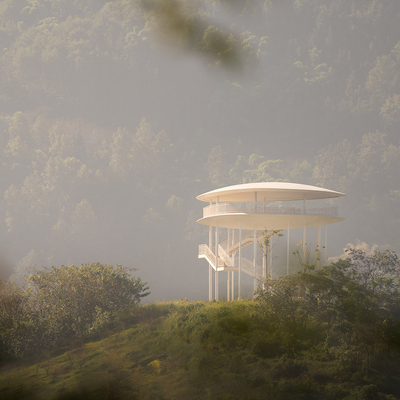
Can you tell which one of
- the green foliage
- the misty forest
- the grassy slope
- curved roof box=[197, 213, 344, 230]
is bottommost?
the grassy slope

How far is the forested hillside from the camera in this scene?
232 feet

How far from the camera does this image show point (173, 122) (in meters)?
87.1

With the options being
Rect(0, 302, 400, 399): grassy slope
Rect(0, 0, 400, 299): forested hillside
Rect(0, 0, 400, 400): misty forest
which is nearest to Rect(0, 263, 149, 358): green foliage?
Rect(0, 302, 400, 399): grassy slope

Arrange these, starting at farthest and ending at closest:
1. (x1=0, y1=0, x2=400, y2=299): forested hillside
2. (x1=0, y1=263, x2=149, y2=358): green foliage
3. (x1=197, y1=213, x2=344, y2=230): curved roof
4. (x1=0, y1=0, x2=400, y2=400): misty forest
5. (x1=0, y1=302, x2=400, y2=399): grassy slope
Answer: (x1=0, y1=0, x2=400, y2=299): forested hillside → (x1=0, y1=0, x2=400, y2=400): misty forest → (x1=197, y1=213, x2=344, y2=230): curved roof → (x1=0, y1=263, x2=149, y2=358): green foliage → (x1=0, y1=302, x2=400, y2=399): grassy slope

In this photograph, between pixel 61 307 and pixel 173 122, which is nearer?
pixel 61 307

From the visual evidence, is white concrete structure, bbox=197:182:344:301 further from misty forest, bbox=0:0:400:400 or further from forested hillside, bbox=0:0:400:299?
forested hillside, bbox=0:0:400:299

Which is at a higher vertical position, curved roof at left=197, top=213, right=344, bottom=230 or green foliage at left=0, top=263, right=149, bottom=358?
curved roof at left=197, top=213, right=344, bottom=230

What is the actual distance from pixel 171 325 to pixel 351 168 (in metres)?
57.1

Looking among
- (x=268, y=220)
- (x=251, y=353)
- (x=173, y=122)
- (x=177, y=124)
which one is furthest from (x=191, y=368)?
(x=173, y=122)

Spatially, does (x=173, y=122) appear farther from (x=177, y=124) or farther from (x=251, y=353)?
(x=251, y=353)

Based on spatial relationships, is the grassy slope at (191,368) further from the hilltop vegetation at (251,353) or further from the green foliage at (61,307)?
the green foliage at (61,307)

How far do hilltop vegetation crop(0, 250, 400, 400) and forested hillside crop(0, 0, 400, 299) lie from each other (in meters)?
44.7

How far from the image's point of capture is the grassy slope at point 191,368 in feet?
51.8

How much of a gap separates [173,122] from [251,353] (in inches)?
2891
